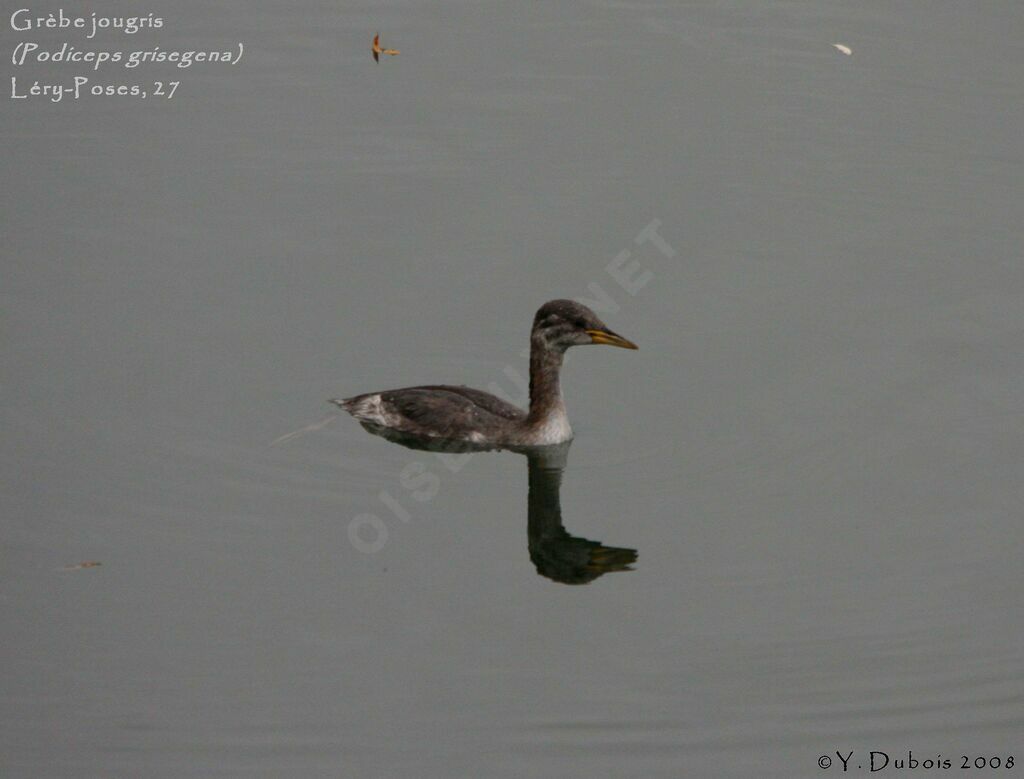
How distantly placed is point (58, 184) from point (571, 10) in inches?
332

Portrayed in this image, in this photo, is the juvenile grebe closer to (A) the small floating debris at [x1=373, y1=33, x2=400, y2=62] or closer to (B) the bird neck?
(B) the bird neck

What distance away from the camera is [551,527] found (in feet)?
44.9

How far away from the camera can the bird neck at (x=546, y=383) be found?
1502 centimetres

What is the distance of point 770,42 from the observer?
23516 mm

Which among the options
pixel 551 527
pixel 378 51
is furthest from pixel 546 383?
pixel 378 51

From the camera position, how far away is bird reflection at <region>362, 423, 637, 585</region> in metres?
12.9

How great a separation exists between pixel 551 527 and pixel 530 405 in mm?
1872

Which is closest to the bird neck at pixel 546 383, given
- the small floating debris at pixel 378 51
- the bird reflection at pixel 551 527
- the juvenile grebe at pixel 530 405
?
the juvenile grebe at pixel 530 405

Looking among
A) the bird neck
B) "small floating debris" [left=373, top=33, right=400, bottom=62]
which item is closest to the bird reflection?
the bird neck

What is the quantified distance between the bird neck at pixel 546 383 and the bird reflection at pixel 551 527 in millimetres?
307

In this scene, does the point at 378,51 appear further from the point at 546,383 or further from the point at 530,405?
the point at 546,383

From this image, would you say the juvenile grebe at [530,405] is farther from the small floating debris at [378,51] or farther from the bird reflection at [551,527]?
the small floating debris at [378,51]

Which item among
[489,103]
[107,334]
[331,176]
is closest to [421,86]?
[489,103]

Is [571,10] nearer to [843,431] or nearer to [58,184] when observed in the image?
[58,184]
